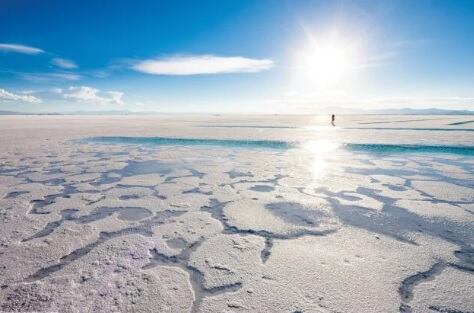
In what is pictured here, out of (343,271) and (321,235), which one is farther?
(321,235)

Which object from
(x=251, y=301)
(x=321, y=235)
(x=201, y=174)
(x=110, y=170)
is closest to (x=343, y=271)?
(x=321, y=235)

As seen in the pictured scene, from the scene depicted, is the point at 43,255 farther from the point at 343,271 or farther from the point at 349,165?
the point at 349,165

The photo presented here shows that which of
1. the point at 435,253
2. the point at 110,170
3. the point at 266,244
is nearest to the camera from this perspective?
the point at 435,253

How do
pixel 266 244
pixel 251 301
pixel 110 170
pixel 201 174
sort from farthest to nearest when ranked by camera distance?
pixel 110 170, pixel 201 174, pixel 266 244, pixel 251 301

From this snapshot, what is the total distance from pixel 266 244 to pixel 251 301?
0.83 meters

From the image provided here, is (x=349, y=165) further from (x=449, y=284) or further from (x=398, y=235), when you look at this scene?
(x=449, y=284)

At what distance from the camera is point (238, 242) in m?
2.65

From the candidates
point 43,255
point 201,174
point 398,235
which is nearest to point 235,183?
point 201,174

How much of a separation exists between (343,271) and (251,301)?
2.73ft

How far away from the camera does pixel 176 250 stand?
99.7 inches

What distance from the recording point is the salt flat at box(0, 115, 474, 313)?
6.09ft

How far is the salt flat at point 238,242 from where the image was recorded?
186 centimetres

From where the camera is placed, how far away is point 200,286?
6.57 ft

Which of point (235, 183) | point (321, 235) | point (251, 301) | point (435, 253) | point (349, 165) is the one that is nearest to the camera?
point (251, 301)
